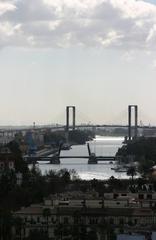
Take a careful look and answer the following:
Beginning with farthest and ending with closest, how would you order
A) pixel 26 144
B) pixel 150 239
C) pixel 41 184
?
pixel 26 144, pixel 41 184, pixel 150 239

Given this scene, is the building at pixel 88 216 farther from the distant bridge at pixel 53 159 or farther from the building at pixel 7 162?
the distant bridge at pixel 53 159

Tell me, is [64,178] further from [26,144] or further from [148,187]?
[26,144]

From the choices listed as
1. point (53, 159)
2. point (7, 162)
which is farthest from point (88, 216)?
point (53, 159)

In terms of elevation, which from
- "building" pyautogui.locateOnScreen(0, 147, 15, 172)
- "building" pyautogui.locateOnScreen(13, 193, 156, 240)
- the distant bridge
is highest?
"building" pyautogui.locateOnScreen(0, 147, 15, 172)

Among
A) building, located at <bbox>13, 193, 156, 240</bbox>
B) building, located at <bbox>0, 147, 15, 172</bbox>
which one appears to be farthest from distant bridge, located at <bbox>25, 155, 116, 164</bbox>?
building, located at <bbox>13, 193, 156, 240</bbox>

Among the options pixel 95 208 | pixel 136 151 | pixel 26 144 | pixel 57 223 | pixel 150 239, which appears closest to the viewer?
pixel 150 239

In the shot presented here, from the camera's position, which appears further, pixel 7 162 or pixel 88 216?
pixel 7 162

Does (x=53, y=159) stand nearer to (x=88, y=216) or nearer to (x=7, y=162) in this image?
A: (x=7, y=162)

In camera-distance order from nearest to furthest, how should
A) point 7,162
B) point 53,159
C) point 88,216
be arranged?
point 88,216
point 7,162
point 53,159

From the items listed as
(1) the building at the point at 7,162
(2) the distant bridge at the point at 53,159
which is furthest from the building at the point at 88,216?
(2) the distant bridge at the point at 53,159

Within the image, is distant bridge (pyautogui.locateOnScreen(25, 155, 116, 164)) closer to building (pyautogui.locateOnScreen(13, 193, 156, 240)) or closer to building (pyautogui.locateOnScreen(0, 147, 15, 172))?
building (pyautogui.locateOnScreen(0, 147, 15, 172))

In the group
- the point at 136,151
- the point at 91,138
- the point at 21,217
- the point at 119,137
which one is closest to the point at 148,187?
the point at 21,217
